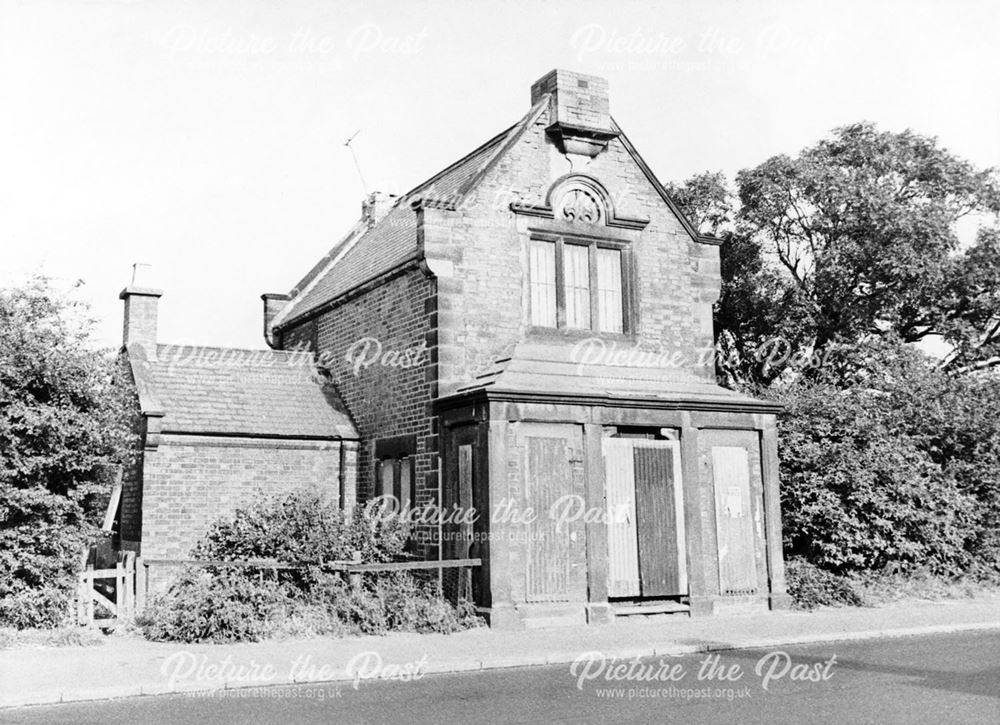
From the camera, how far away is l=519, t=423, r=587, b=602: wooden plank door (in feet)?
51.4

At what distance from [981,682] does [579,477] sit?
279 inches

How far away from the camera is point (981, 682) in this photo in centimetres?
1042

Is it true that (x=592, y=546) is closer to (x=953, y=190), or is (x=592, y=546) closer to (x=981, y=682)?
(x=981, y=682)

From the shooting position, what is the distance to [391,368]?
19.0 meters

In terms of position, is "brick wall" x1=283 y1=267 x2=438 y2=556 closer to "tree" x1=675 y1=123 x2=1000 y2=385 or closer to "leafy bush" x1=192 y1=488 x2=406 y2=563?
"leafy bush" x1=192 y1=488 x2=406 y2=563

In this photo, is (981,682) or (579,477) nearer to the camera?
(981,682)

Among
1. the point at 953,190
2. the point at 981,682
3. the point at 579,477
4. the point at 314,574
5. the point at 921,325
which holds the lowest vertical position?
the point at 981,682

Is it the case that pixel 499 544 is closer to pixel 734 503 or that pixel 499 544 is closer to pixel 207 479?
pixel 734 503

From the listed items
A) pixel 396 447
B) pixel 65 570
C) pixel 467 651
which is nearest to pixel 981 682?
pixel 467 651

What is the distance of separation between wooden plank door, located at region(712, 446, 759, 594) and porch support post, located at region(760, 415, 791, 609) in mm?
292

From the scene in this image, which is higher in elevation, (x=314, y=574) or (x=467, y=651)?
(x=314, y=574)

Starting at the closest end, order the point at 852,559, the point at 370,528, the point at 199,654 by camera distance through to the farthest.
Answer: the point at 199,654 → the point at 370,528 → the point at 852,559

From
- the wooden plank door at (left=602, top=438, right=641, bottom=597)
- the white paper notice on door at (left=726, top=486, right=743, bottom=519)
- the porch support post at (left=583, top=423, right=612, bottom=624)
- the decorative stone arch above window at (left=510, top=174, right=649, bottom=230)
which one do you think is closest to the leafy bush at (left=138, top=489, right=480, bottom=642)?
the porch support post at (left=583, top=423, right=612, bottom=624)

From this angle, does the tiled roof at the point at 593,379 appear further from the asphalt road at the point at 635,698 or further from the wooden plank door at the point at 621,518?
the asphalt road at the point at 635,698
